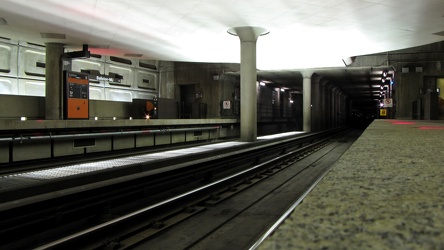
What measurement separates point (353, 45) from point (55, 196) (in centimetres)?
1712

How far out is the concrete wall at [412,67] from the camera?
2570 cm

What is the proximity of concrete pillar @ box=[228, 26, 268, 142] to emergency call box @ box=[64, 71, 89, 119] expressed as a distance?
24.9 feet

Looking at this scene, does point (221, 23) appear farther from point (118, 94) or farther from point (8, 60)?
point (118, 94)

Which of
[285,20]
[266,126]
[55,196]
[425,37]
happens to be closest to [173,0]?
[285,20]

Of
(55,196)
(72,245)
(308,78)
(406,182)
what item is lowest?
(72,245)

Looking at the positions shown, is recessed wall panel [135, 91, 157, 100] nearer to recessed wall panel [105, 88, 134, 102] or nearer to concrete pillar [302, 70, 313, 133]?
recessed wall panel [105, 88, 134, 102]

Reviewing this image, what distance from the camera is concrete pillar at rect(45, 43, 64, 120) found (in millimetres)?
16125

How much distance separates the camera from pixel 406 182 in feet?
4.45

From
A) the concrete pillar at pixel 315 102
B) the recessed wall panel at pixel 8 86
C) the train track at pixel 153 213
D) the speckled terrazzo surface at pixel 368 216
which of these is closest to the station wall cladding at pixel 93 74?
the recessed wall panel at pixel 8 86

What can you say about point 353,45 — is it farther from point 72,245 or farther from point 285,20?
point 72,245

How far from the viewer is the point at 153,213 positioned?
591cm

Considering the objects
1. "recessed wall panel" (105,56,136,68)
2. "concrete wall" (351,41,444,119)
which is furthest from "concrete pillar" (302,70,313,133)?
"recessed wall panel" (105,56,136,68)

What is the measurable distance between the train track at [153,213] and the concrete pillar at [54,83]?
10.5 m

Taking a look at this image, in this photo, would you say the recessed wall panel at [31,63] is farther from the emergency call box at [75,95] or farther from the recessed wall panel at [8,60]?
the emergency call box at [75,95]
